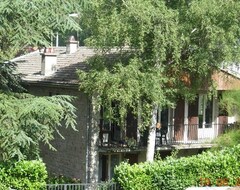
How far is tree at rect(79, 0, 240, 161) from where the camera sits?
24.2m

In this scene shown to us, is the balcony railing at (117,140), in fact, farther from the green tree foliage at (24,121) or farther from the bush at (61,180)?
the green tree foliage at (24,121)

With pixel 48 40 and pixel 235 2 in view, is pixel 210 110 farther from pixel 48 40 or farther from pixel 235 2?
pixel 48 40

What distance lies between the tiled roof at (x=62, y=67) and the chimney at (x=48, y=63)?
0.27m

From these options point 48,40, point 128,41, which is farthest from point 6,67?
point 128,41

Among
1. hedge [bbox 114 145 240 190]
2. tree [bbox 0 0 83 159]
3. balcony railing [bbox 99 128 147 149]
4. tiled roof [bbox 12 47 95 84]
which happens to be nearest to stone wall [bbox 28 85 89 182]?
tiled roof [bbox 12 47 95 84]

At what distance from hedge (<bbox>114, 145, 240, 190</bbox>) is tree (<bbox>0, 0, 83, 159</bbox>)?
3353mm

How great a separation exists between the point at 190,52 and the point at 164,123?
6.60 meters

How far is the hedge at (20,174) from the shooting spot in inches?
848

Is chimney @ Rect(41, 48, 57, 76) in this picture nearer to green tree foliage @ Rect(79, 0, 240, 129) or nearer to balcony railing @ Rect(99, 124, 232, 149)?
balcony railing @ Rect(99, 124, 232, 149)

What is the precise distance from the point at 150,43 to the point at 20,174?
26.7ft

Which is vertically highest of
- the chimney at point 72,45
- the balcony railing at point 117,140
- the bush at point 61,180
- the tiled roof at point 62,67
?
the chimney at point 72,45

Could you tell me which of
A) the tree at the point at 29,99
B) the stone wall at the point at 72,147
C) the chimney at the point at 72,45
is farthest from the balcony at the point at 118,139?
the chimney at the point at 72,45

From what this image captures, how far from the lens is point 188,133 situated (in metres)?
32.0

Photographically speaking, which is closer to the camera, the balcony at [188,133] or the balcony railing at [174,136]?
the balcony railing at [174,136]
